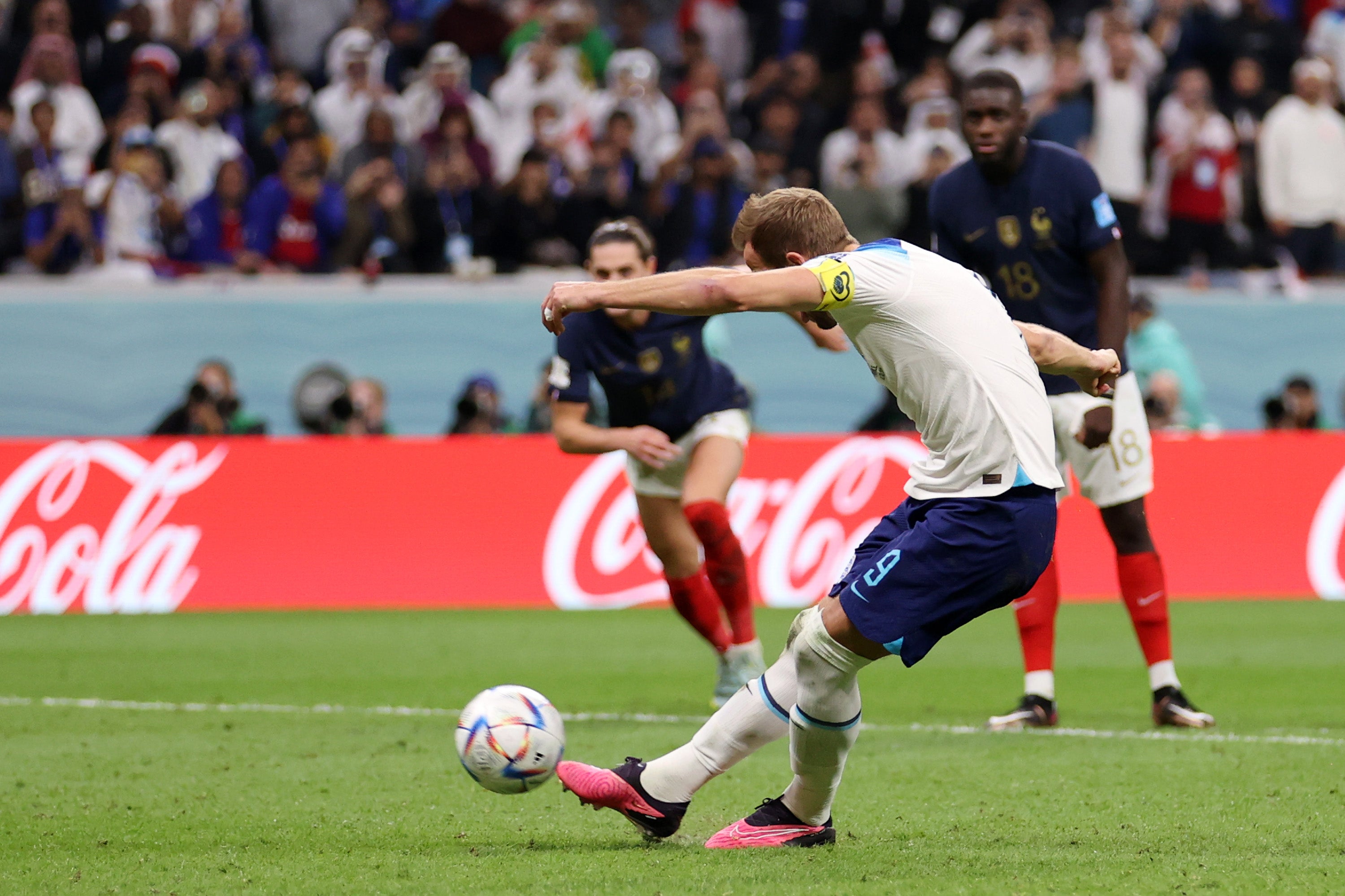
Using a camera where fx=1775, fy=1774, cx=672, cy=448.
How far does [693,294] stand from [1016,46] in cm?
1406

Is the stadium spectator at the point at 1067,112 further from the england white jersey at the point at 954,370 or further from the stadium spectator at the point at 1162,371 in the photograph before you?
the england white jersey at the point at 954,370

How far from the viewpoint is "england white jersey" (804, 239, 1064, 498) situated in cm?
476

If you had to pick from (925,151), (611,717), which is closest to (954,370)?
(611,717)

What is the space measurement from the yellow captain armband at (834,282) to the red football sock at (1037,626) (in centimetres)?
327

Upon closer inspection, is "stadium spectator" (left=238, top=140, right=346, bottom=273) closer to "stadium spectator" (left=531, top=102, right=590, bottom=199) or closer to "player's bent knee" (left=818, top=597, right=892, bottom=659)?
"stadium spectator" (left=531, top=102, right=590, bottom=199)

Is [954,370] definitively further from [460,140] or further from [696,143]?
[460,140]

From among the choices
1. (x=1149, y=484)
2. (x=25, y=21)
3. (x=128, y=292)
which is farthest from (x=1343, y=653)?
→ (x=25, y=21)

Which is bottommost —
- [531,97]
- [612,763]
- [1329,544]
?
[1329,544]

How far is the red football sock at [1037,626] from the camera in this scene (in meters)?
7.55

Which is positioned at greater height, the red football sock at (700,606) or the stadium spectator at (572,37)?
the stadium spectator at (572,37)

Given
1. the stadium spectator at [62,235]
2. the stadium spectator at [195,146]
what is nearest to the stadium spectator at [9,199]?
the stadium spectator at [62,235]

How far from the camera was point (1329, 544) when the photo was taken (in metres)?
12.9

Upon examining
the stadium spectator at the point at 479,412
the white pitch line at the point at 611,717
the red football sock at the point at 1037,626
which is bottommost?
the stadium spectator at the point at 479,412

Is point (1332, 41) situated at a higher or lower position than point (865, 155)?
higher
